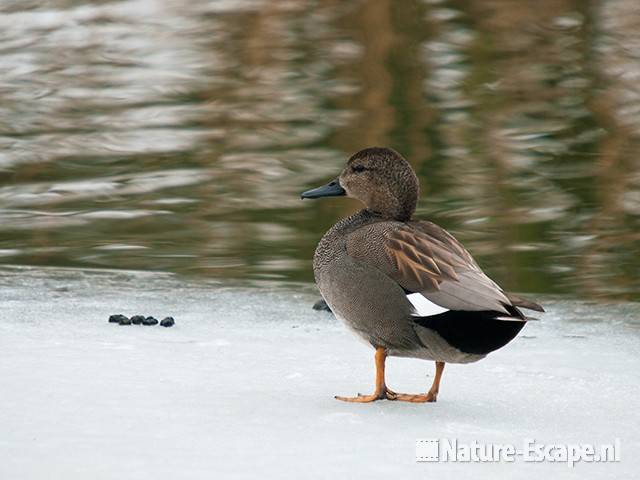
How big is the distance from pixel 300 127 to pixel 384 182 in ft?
21.7

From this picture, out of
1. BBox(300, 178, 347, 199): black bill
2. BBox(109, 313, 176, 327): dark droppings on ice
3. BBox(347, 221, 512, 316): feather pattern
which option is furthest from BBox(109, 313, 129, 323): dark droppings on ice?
BBox(347, 221, 512, 316): feather pattern

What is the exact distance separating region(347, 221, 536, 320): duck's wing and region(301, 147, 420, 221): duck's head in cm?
13

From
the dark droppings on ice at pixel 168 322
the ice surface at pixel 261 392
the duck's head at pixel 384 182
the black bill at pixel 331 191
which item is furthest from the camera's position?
the dark droppings on ice at pixel 168 322

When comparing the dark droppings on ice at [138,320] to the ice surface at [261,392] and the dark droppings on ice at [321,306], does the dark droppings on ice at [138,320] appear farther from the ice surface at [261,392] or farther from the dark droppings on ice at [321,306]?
the dark droppings on ice at [321,306]

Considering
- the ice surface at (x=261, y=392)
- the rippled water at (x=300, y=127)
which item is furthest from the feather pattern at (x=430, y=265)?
the rippled water at (x=300, y=127)

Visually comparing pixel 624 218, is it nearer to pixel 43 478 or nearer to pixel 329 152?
pixel 329 152

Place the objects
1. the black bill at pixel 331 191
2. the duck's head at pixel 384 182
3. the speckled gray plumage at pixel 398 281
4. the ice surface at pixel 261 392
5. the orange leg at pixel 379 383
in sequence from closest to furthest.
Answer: the ice surface at pixel 261 392 → the speckled gray plumage at pixel 398 281 → the orange leg at pixel 379 383 → the duck's head at pixel 384 182 → the black bill at pixel 331 191

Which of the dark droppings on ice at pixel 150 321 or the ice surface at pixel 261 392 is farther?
the dark droppings on ice at pixel 150 321

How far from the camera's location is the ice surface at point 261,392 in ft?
12.1

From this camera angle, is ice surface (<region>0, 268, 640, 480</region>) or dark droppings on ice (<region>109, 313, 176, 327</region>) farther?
dark droppings on ice (<region>109, 313, 176, 327</region>)

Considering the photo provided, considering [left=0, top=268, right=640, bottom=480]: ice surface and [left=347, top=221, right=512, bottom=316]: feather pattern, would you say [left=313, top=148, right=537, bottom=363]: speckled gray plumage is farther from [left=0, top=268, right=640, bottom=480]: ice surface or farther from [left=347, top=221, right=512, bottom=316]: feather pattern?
[left=0, top=268, right=640, bottom=480]: ice surface

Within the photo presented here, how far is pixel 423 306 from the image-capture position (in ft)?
13.9

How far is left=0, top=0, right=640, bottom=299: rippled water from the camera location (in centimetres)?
775

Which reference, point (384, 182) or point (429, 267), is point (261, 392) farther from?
point (384, 182)
